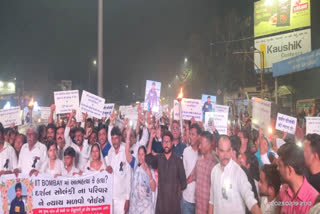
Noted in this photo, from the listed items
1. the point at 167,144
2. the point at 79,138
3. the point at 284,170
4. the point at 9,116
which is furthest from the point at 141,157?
the point at 9,116

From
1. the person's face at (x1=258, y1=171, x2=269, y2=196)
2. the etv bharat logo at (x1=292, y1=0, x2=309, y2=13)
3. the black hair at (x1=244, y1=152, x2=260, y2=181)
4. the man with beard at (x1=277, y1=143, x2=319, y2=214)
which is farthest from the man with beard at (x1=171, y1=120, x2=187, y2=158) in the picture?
the etv bharat logo at (x1=292, y1=0, x2=309, y2=13)

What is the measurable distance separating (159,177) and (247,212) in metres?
1.62

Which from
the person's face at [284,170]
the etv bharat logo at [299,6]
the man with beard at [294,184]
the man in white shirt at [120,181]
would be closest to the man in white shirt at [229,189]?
the man with beard at [294,184]

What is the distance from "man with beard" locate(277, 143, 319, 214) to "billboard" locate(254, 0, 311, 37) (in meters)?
23.3

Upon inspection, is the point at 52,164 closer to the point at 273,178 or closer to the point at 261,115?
the point at 273,178

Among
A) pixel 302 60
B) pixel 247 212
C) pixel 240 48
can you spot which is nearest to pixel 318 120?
pixel 247 212

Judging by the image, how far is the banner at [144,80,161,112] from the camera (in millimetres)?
10477

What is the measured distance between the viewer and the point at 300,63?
52.4ft

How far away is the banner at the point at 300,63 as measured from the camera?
1459cm

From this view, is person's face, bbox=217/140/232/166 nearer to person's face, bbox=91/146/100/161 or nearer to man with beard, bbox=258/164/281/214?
man with beard, bbox=258/164/281/214

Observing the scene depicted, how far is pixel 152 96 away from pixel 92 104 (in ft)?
9.13

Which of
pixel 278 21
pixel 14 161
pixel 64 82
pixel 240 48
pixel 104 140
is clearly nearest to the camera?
pixel 14 161

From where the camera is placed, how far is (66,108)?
8617 mm

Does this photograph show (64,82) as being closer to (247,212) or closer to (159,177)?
(159,177)
